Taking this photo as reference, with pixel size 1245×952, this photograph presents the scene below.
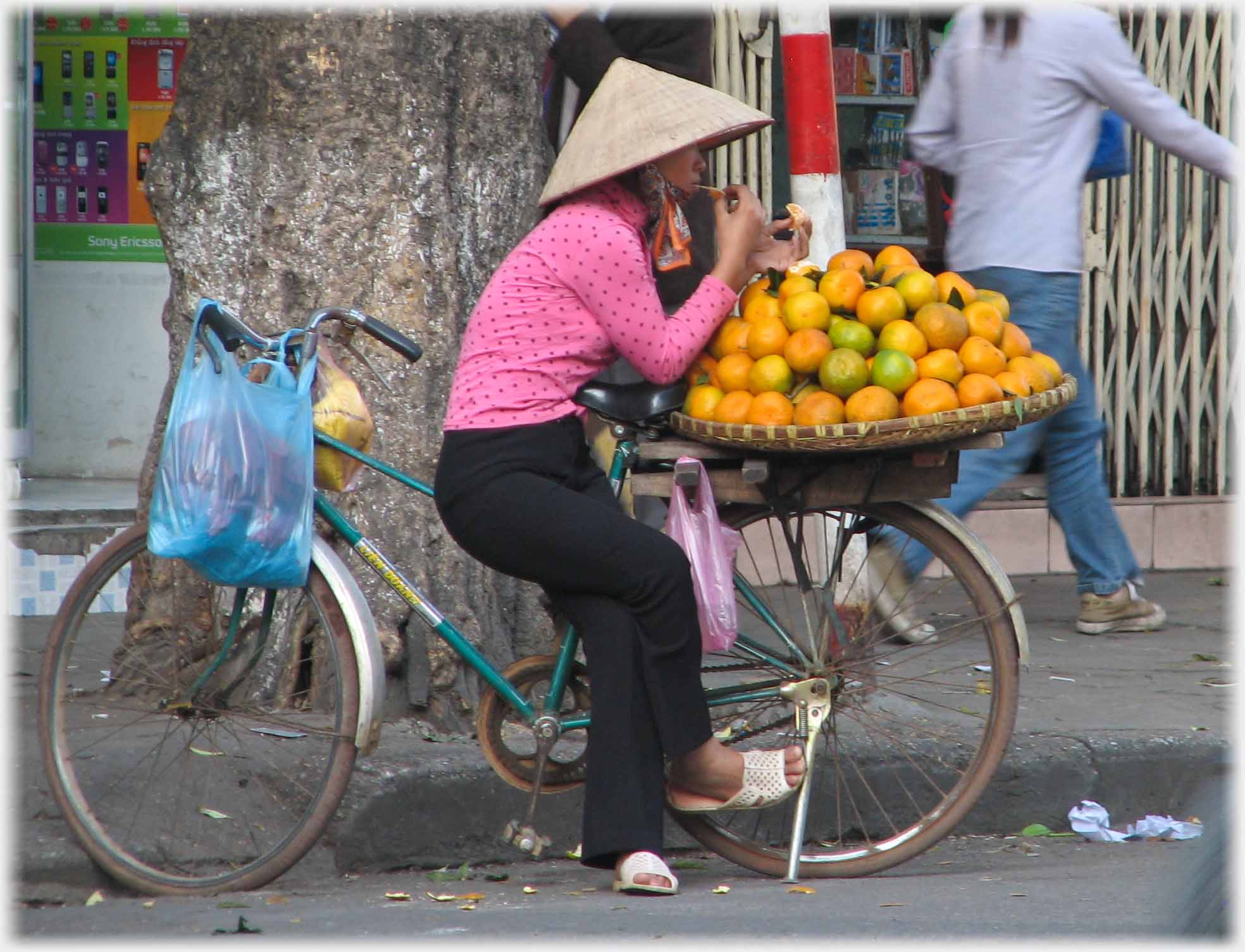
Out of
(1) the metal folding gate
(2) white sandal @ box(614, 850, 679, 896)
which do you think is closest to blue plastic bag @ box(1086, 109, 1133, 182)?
(1) the metal folding gate

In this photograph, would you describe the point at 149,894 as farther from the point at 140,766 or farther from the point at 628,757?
the point at 628,757

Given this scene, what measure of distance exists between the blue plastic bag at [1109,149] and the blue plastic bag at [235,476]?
8.44ft

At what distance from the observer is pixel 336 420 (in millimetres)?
3301

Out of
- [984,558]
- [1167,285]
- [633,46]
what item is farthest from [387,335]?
[1167,285]

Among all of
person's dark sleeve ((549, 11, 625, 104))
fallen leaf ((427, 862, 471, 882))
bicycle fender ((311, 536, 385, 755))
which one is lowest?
fallen leaf ((427, 862, 471, 882))

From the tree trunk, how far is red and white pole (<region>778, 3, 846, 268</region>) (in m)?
0.85

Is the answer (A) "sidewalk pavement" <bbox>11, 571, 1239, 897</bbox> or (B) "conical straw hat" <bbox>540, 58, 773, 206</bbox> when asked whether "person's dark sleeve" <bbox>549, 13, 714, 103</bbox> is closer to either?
(B) "conical straw hat" <bbox>540, 58, 773, 206</bbox>

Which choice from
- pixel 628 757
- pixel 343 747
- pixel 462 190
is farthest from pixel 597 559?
pixel 462 190

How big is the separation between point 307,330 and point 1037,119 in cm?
226

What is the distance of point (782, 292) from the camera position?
10.9 feet

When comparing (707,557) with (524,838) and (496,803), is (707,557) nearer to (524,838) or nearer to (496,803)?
(524,838)

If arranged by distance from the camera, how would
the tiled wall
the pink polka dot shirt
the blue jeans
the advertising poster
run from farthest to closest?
the advertising poster
the tiled wall
the blue jeans
the pink polka dot shirt

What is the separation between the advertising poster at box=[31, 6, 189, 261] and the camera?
668 centimetres

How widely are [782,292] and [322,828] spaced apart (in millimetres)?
1437
